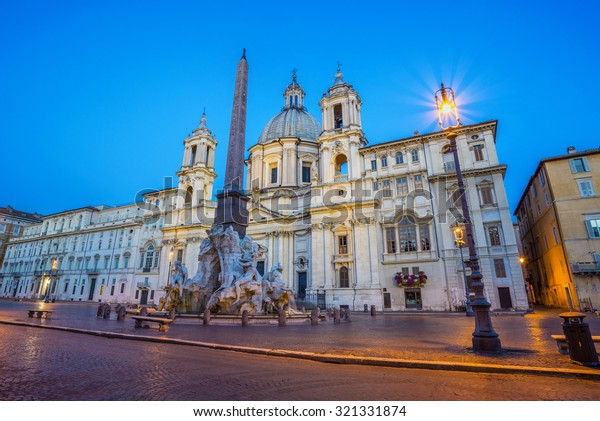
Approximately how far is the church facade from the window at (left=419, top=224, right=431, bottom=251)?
99mm

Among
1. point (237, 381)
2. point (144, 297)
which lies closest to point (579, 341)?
point (237, 381)

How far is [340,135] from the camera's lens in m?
36.5

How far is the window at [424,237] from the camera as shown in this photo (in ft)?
97.2

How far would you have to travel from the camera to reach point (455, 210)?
29.1 metres

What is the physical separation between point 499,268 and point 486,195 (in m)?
6.80

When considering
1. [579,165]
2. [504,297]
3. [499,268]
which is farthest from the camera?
[579,165]

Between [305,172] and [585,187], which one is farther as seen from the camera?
[305,172]

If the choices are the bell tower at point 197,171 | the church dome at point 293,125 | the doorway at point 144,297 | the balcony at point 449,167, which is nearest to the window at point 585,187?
the balcony at point 449,167

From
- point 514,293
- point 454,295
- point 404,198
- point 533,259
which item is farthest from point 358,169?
point 533,259

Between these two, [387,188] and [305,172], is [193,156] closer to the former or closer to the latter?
[305,172]

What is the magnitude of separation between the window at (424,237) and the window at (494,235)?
510 cm

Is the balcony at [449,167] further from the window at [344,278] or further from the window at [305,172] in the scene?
the window at [305,172]
